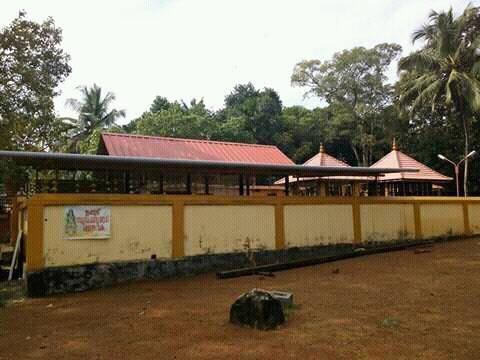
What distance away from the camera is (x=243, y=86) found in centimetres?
4706

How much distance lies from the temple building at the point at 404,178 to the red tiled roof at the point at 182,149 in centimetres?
752

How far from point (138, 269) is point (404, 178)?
55.9 feet

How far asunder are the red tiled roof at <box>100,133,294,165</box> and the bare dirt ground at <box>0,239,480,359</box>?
7.11 metres

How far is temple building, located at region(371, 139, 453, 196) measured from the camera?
75.6 ft

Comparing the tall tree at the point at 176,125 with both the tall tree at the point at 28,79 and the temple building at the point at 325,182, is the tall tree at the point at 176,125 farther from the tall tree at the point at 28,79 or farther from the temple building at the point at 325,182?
the tall tree at the point at 28,79

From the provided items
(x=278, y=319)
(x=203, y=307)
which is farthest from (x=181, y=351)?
(x=203, y=307)

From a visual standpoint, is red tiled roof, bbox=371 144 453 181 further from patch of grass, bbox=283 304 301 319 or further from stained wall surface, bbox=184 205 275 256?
patch of grass, bbox=283 304 301 319

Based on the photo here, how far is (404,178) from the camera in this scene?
2272 centimetres

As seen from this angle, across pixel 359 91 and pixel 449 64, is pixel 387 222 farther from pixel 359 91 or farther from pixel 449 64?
pixel 359 91

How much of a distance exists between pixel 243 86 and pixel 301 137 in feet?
36.9

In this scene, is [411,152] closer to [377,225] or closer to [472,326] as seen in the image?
[377,225]

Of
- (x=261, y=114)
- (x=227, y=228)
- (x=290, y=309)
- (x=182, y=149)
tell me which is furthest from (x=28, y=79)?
(x=261, y=114)

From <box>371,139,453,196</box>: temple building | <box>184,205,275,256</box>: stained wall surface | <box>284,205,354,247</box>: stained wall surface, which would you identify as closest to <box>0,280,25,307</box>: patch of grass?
<box>184,205,275,256</box>: stained wall surface

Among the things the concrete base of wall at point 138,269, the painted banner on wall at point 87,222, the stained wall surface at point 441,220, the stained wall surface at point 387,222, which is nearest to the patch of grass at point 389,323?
the concrete base of wall at point 138,269
